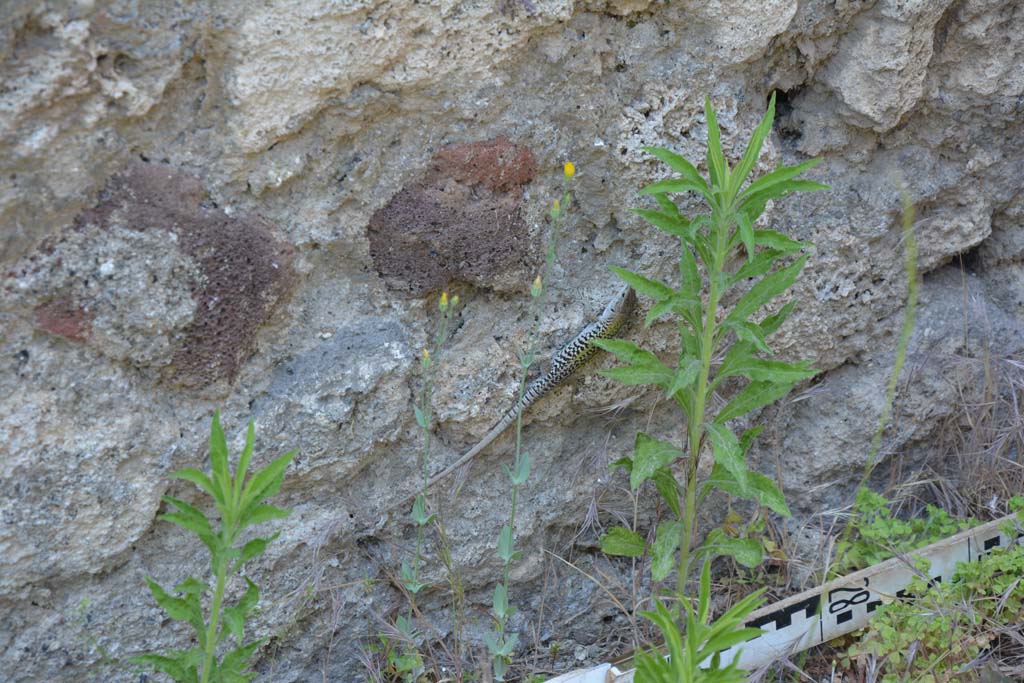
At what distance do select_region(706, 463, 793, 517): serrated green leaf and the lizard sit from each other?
481 millimetres

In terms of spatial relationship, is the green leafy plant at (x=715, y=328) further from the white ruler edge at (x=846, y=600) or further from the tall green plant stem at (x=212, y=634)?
the tall green plant stem at (x=212, y=634)

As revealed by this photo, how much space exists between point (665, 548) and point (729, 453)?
0.32m

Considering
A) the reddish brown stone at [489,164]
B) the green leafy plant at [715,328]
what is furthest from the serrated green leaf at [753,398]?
the reddish brown stone at [489,164]

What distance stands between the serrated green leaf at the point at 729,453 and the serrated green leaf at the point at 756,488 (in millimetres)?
46

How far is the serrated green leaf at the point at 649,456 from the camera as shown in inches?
91.0

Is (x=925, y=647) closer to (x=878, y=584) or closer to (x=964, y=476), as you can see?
(x=878, y=584)

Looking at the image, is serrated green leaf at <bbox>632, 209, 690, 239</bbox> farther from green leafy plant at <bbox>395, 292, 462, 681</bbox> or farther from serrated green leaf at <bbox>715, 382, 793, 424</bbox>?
green leafy plant at <bbox>395, 292, 462, 681</bbox>

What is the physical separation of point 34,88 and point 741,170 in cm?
147

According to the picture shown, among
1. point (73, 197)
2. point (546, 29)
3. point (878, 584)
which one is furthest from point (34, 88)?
point (878, 584)

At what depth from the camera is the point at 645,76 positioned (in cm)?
256

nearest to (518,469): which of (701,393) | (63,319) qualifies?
(701,393)

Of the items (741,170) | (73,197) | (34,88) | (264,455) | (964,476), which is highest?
(34,88)

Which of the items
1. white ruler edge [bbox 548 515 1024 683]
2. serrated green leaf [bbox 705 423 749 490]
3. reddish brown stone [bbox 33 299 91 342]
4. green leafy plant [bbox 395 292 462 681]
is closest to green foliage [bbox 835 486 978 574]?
white ruler edge [bbox 548 515 1024 683]

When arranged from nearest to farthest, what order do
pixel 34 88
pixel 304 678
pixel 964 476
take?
pixel 34 88 → pixel 304 678 → pixel 964 476
